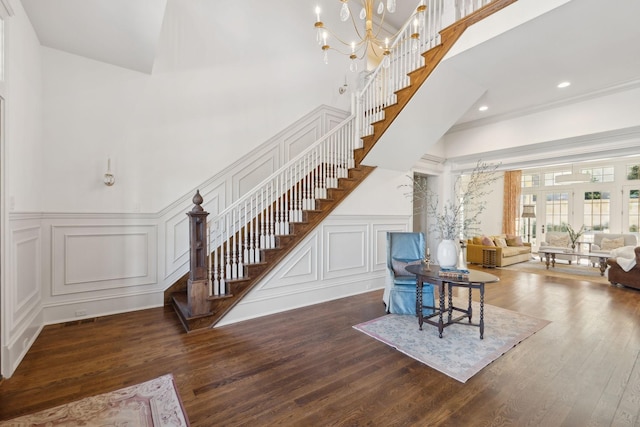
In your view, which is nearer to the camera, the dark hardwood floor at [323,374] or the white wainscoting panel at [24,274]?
the dark hardwood floor at [323,374]

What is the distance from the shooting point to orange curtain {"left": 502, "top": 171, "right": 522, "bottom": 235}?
9594 mm

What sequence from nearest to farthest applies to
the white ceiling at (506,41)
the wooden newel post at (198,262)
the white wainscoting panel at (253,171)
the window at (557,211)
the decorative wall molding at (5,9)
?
the decorative wall molding at (5,9) < the white ceiling at (506,41) < the wooden newel post at (198,262) < the white wainscoting panel at (253,171) < the window at (557,211)

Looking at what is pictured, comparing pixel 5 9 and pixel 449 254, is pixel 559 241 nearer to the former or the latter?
pixel 449 254

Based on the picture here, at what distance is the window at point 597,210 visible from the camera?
8086 mm

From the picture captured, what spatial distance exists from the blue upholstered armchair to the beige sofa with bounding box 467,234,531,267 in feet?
15.0

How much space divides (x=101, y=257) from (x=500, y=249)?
8.40 m

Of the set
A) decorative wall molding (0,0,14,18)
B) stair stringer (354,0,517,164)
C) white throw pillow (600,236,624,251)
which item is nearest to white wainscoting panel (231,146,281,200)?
stair stringer (354,0,517,164)

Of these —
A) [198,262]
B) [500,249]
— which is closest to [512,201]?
[500,249]

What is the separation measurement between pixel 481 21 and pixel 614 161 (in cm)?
831

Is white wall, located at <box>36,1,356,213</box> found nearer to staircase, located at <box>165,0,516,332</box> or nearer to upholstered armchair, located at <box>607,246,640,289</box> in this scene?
staircase, located at <box>165,0,516,332</box>

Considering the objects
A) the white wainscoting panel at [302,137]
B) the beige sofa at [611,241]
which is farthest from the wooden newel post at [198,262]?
the beige sofa at [611,241]

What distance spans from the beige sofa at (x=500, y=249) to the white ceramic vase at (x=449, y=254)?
5.01 meters

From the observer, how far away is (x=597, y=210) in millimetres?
8289

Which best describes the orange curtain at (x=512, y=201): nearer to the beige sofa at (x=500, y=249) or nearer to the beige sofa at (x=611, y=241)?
the beige sofa at (x=500, y=249)
